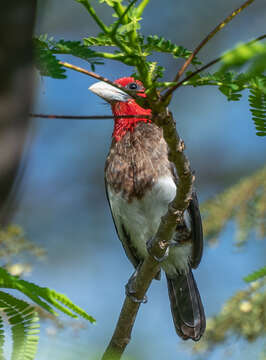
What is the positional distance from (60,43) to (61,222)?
7794 mm

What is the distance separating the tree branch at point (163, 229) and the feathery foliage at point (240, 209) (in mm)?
1215

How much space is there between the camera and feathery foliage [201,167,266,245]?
4164 mm

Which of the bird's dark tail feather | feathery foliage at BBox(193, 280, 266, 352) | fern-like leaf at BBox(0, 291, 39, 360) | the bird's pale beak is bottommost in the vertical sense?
the bird's dark tail feather

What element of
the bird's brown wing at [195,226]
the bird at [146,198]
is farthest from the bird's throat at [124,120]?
the bird's brown wing at [195,226]

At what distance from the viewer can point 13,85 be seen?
37.6 inches

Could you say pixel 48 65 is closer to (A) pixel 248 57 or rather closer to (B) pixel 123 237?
(A) pixel 248 57

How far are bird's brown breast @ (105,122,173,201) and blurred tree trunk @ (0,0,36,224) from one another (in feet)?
9.01

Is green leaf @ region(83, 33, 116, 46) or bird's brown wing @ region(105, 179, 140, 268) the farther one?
bird's brown wing @ region(105, 179, 140, 268)

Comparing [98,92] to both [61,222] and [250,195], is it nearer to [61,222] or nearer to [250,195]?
[250,195]

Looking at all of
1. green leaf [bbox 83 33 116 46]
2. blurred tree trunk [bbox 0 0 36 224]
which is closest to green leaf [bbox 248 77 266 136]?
green leaf [bbox 83 33 116 46]

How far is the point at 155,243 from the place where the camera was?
9.05ft

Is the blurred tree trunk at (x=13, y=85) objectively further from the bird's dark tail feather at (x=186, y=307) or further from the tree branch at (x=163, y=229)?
the bird's dark tail feather at (x=186, y=307)

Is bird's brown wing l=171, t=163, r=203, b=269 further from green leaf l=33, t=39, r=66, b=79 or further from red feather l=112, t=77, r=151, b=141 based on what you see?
green leaf l=33, t=39, r=66, b=79

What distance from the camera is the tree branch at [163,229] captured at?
5.99ft
